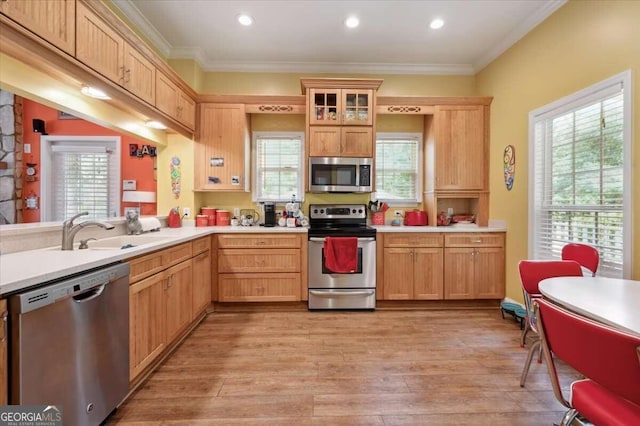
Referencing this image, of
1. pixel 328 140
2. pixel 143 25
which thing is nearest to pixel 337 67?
pixel 328 140

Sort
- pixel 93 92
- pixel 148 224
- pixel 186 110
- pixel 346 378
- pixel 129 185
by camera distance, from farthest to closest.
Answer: pixel 129 185 < pixel 186 110 < pixel 148 224 < pixel 93 92 < pixel 346 378

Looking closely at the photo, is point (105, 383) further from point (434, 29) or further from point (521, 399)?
point (434, 29)

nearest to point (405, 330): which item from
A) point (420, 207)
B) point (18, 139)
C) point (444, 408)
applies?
point (444, 408)

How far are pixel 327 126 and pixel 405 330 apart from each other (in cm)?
242

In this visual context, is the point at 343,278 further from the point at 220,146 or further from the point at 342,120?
the point at 220,146

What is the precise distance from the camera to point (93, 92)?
214 cm

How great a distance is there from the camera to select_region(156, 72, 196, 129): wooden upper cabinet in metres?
2.74

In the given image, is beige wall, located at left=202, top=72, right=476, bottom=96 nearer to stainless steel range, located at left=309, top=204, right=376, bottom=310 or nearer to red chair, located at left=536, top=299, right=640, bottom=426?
stainless steel range, located at left=309, top=204, right=376, bottom=310

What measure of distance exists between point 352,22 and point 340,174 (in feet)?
5.25

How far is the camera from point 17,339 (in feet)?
3.52

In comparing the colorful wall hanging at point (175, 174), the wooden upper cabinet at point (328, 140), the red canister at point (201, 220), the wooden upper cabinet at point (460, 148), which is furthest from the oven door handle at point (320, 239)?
the colorful wall hanging at point (175, 174)

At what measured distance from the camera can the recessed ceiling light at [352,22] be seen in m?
2.94

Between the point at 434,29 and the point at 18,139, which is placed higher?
the point at 434,29

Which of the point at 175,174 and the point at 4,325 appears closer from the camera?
the point at 4,325
